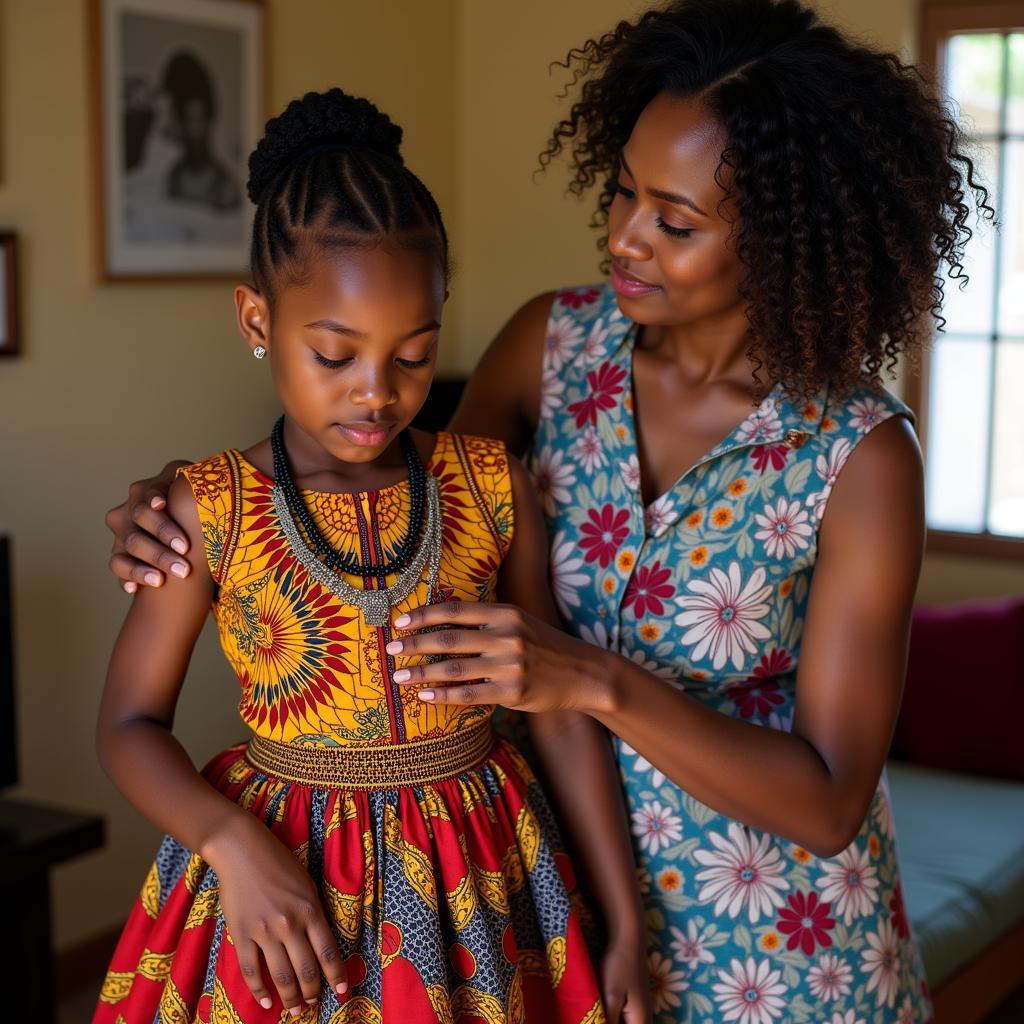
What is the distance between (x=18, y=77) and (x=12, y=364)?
67cm

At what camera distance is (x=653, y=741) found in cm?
134

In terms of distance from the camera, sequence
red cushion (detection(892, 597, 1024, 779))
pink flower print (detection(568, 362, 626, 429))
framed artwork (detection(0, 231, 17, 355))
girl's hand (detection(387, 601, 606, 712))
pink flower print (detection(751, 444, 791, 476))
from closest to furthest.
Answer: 1. girl's hand (detection(387, 601, 606, 712))
2. pink flower print (detection(751, 444, 791, 476))
3. pink flower print (detection(568, 362, 626, 429))
4. framed artwork (detection(0, 231, 17, 355))
5. red cushion (detection(892, 597, 1024, 779))

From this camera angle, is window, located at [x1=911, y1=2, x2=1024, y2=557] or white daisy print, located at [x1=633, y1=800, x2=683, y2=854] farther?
window, located at [x1=911, y1=2, x2=1024, y2=557]

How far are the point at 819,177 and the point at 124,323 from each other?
2.59 meters

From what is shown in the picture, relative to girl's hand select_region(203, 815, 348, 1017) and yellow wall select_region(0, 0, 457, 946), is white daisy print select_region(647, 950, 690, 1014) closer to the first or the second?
girl's hand select_region(203, 815, 348, 1017)

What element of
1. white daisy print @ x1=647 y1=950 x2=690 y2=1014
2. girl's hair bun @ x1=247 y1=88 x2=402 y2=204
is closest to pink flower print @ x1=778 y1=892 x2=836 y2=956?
white daisy print @ x1=647 y1=950 x2=690 y2=1014

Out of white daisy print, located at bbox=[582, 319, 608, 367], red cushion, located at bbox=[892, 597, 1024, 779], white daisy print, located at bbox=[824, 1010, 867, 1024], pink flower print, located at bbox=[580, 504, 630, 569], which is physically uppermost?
white daisy print, located at bbox=[582, 319, 608, 367]

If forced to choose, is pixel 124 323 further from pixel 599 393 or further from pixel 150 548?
pixel 150 548

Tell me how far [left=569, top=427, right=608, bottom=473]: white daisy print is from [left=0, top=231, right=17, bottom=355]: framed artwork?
2133 millimetres

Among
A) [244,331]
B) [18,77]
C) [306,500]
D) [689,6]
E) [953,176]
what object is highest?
[18,77]

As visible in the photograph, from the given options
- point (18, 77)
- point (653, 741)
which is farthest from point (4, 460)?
point (653, 741)

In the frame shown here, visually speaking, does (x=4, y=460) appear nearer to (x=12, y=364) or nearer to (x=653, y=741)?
(x=12, y=364)

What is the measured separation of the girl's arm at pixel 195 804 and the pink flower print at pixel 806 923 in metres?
0.54

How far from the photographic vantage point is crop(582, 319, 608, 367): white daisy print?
5.49 ft
